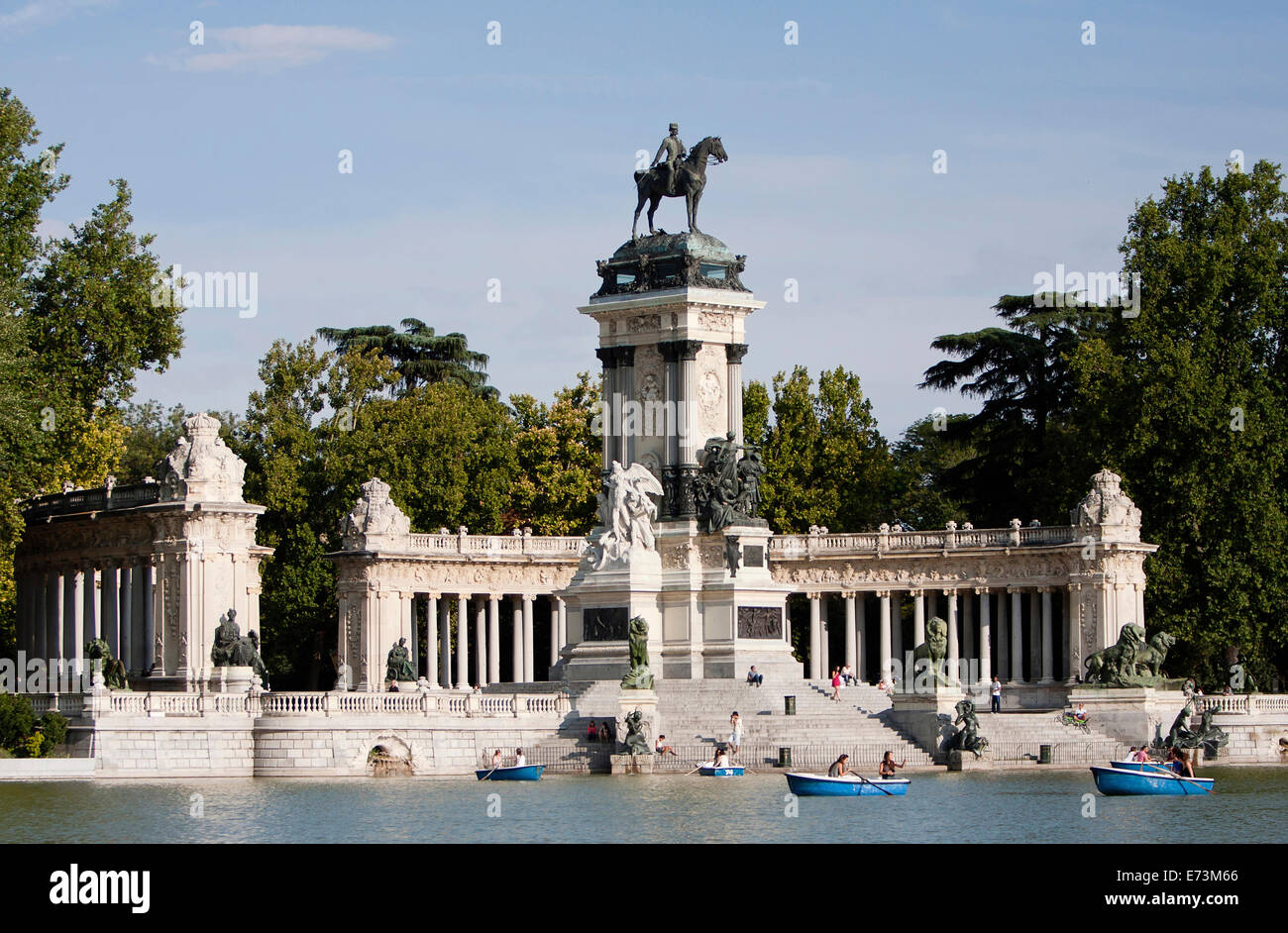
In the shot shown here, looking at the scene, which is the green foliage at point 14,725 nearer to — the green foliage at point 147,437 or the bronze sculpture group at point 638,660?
the bronze sculpture group at point 638,660

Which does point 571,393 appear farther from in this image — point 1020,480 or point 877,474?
point 1020,480

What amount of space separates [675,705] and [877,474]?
30592 millimetres

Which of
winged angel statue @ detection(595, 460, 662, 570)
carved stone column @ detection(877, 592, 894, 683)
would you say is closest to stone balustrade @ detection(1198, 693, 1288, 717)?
carved stone column @ detection(877, 592, 894, 683)

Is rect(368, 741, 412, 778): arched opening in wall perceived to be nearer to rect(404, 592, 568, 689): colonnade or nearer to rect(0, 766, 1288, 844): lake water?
rect(0, 766, 1288, 844): lake water

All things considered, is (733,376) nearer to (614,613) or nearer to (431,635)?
(614,613)

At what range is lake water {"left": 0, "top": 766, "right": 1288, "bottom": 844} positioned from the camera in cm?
3941

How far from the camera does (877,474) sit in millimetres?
90312

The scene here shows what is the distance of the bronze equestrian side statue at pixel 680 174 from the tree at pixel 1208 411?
1659cm

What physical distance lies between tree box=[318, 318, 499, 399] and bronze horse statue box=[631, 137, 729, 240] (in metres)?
33.9

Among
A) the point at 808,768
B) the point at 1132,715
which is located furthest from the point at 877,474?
the point at 808,768

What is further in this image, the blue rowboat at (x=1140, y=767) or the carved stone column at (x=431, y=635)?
the carved stone column at (x=431, y=635)

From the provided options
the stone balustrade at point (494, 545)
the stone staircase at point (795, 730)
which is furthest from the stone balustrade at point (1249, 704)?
the stone balustrade at point (494, 545)

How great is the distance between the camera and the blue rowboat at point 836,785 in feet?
154
